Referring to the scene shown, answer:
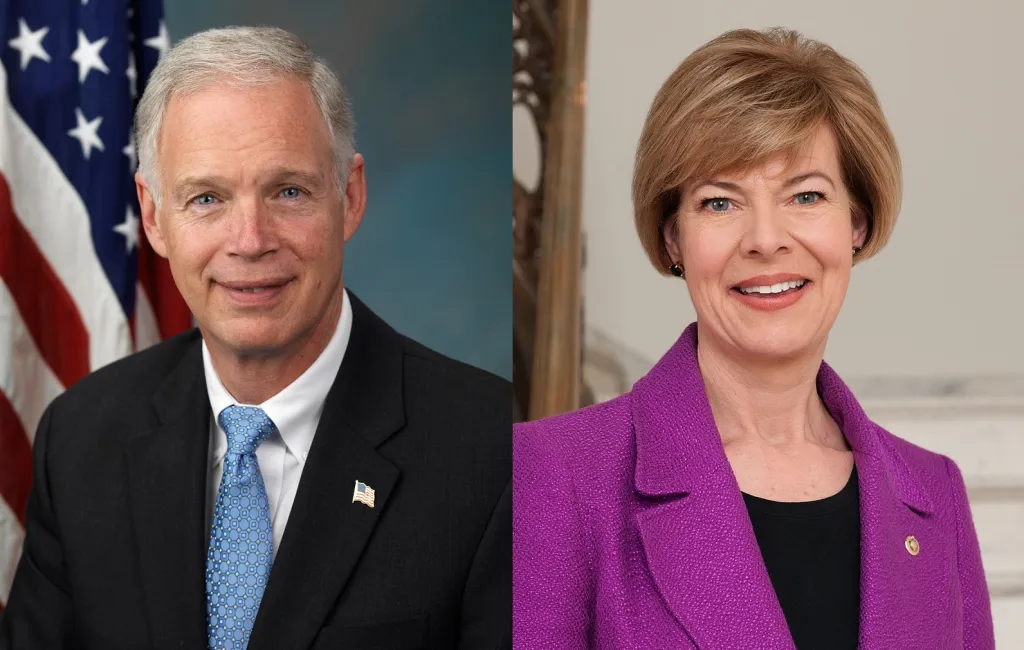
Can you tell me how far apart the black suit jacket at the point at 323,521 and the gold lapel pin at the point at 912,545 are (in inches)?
24.1

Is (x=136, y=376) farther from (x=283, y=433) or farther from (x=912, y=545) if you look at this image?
(x=912, y=545)

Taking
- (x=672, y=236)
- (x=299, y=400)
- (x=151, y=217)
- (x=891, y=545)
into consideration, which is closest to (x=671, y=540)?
(x=891, y=545)

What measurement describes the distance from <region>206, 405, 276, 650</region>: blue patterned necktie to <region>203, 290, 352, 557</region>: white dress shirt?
0.06 ft

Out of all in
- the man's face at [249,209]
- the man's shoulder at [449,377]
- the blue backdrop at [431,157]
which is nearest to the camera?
the man's face at [249,209]

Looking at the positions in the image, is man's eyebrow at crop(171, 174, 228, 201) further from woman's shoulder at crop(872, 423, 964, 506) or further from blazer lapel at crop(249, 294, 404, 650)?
woman's shoulder at crop(872, 423, 964, 506)

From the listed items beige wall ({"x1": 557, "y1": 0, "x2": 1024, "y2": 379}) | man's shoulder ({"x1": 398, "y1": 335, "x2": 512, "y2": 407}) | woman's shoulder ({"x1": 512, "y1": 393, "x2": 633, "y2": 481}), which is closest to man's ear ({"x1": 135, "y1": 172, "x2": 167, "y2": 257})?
man's shoulder ({"x1": 398, "y1": 335, "x2": 512, "y2": 407})

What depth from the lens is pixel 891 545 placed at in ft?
4.76

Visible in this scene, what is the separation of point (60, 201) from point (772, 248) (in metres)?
1.56

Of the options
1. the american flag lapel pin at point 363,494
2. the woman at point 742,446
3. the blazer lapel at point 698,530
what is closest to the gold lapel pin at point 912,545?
the woman at point 742,446

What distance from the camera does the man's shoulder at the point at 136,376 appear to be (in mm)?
1865

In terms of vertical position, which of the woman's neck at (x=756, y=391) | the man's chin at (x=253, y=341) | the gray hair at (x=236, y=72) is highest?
the gray hair at (x=236, y=72)

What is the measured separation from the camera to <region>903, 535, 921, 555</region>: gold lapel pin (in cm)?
148

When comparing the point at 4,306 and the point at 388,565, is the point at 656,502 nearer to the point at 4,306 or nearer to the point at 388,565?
the point at 388,565

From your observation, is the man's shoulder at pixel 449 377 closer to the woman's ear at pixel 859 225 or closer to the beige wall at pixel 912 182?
the beige wall at pixel 912 182
